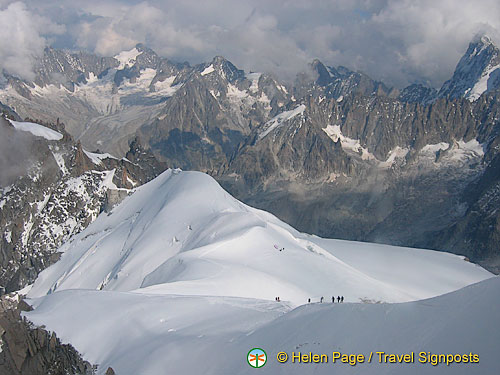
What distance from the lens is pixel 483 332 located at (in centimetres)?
2362

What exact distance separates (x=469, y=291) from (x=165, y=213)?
86.7 m

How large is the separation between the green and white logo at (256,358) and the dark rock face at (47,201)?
141744 mm

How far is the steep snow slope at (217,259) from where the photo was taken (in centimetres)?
6175

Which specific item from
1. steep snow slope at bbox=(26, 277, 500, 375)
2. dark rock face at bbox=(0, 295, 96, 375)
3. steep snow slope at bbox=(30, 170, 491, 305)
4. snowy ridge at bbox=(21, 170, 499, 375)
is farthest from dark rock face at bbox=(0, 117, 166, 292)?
steep snow slope at bbox=(26, 277, 500, 375)

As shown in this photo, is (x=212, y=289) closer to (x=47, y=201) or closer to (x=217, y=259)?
(x=217, y=259)

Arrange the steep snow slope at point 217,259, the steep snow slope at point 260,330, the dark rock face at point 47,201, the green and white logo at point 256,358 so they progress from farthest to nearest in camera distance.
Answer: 1. the dark rock face at point 47,201
2. the steep snow slope at point 217,259
3. the green and white logo at point 256,358
4. the steep snow slope at point 260,330

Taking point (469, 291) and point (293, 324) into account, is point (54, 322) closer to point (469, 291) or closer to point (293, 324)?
point (293, 324)

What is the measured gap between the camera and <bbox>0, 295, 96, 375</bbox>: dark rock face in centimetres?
3764

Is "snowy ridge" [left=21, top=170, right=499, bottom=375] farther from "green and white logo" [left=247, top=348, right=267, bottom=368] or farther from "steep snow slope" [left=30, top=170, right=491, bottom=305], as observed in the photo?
"green and white logo" [left=247, top=348, right=267, bottom=368]

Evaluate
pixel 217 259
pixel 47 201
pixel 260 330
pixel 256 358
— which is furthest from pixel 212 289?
pixel 47 201

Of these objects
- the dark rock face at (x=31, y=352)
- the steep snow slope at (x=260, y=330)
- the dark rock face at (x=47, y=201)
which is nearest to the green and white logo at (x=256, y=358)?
the steep snow slope at (x=260, y=330)

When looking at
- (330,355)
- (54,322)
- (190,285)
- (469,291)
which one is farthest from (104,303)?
(469,291)

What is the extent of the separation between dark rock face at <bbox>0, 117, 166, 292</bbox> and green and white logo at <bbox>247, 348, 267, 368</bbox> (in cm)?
14174

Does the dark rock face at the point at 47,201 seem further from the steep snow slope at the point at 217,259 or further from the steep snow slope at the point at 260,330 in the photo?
the steep snow slope at the point at 260,330
